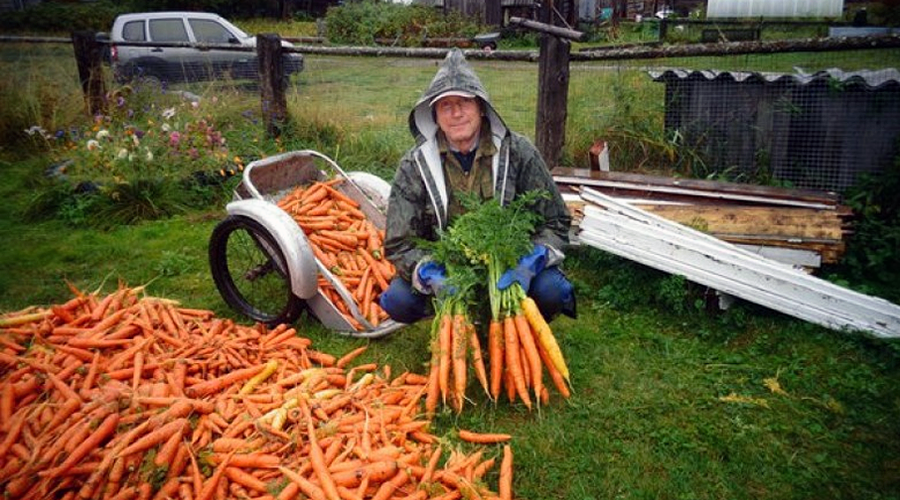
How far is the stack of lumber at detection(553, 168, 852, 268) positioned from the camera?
3.98 meters

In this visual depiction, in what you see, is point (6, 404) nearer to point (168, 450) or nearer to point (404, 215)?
point (168, 450)

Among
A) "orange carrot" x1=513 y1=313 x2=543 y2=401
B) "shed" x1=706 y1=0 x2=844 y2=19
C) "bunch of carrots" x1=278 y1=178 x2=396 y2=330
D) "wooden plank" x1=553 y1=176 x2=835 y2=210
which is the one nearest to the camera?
"orange carrot" x1=513 y1=313 x2=543 y2=401

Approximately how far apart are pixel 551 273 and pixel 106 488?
2317mm

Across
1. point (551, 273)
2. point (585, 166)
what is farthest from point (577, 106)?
point (551, 273)

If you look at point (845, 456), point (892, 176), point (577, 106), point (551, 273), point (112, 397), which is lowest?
point (845, 456)

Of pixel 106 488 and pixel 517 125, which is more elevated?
pixel 517 125

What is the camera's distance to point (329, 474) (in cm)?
244

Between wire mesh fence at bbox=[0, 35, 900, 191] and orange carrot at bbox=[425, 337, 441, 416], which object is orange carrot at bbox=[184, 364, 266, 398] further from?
wire mesh fence at bbox=[0, 35, 900, 191]

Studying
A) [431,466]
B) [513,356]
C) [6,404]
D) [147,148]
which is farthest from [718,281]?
[147,148]

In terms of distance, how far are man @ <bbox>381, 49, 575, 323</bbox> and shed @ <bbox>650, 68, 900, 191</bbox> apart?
2.92 meters

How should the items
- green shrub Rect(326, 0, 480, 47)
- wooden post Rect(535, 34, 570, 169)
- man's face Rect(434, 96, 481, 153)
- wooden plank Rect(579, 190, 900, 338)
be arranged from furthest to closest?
1. green shrub Rect(326, 0, 480, 47)
2. wooden post Rect(535, 34, 570, 169)
3. wooden plank Rect(579, 190, 900, 338)
4. man's face Rect(434, 96, 481, 153)


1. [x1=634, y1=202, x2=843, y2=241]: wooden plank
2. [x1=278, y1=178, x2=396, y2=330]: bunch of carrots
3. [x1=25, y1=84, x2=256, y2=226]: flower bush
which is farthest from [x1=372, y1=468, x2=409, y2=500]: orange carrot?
[x1=25, y1=84, x2=256, y2=226]: flower bush

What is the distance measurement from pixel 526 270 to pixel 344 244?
164cm

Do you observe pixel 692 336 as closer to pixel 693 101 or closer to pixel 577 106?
pixel 693 101
